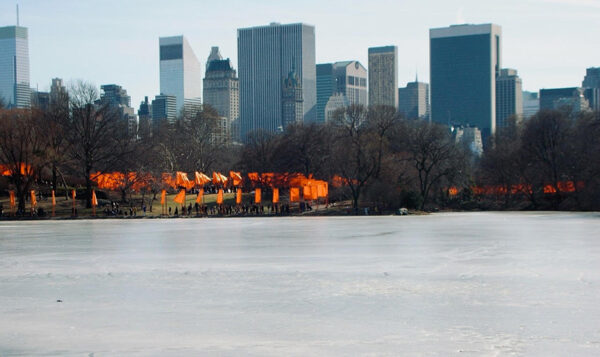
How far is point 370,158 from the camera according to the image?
74.3 m

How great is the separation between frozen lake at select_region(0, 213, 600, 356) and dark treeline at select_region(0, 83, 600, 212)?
33261 mm

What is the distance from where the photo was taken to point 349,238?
4003 centimetres

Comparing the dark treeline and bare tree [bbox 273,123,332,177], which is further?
bare tree [bbox 273,123,332,177]

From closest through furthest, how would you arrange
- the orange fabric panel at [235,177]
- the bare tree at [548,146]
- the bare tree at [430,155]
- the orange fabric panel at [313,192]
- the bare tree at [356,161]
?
1. the orange fabric panel at [313,192]
2. the bare tree at [356,161]
3. the bare tree at [548,146]
4. the bare tree at [430,155]
5. the orange fabric panel at [235,177]

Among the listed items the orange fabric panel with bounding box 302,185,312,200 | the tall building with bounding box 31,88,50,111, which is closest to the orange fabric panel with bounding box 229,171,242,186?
the orange fabric panel with bounding box 302,185,312,200

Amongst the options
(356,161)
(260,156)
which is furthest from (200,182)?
(260,156)

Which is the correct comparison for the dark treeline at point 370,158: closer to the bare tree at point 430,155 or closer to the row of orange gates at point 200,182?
the bare tree at point 430,155

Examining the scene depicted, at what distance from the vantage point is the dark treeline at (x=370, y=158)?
7100 cm

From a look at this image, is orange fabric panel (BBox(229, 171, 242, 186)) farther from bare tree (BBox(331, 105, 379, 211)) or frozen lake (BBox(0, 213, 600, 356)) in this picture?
frozen lake (BBox(0, 213, 600, 356))

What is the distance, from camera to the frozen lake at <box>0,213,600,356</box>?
53.4 feet

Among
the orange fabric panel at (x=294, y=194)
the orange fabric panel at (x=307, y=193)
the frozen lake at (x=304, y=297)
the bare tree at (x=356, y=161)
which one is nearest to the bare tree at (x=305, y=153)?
the bare tree at (x=356, y=161)

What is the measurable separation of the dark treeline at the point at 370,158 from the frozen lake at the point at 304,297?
33.3 meters

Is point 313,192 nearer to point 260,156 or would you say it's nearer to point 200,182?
point 200,182

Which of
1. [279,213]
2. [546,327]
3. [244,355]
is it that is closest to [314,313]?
[244,355]
